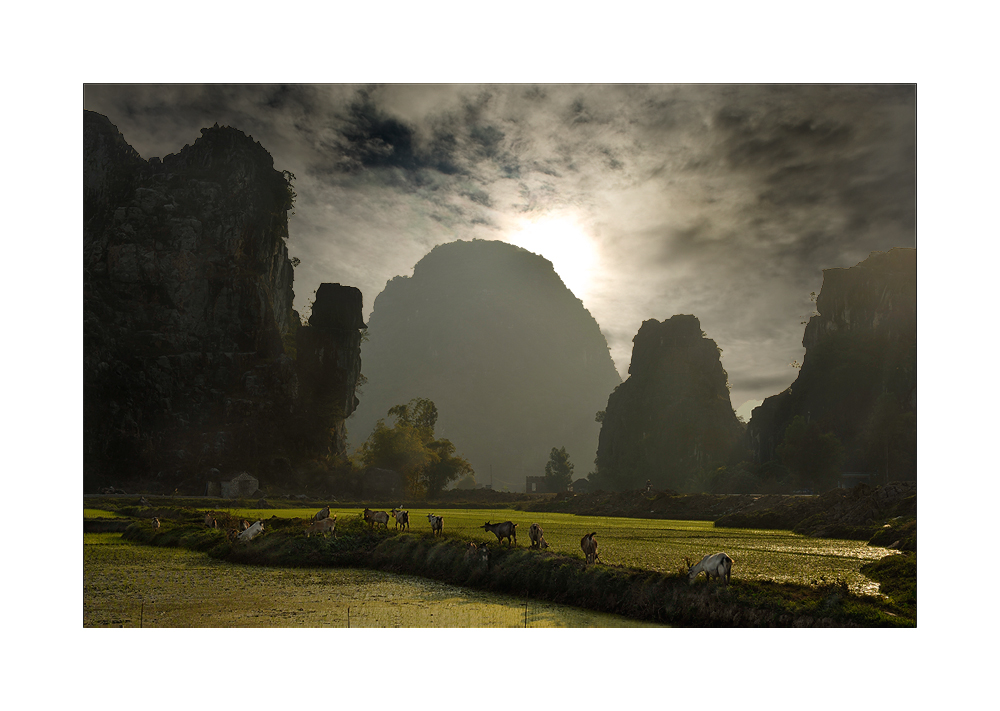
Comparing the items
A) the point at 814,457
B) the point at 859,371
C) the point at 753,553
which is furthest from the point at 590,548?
the point at 859,371

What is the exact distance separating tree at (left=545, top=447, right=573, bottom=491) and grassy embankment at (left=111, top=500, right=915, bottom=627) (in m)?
45.5

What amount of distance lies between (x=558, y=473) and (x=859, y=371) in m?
30.1

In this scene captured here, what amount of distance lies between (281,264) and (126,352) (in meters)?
14.8

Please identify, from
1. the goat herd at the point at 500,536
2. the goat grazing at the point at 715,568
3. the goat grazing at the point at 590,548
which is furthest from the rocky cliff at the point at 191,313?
the goat grazing at the point at 715,568

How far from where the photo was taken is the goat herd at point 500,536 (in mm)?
6035

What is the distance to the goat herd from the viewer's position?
19.8ft

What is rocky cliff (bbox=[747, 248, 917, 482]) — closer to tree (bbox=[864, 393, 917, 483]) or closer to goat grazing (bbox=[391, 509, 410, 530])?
tree (bbox=[864, 393, 917, 483])

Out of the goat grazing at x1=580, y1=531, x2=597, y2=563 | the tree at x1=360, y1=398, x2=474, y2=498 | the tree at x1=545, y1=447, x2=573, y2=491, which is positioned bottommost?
the tree at x1=545, y1=447, x2=573, y2=491

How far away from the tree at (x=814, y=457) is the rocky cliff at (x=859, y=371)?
3.13ft

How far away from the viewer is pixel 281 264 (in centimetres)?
3609

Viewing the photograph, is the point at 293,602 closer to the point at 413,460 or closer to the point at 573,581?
the point at 573,581

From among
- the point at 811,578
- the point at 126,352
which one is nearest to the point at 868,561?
the point at 811,578

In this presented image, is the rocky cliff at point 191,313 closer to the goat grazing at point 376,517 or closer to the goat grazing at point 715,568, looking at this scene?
the goat grazing at point 376,517

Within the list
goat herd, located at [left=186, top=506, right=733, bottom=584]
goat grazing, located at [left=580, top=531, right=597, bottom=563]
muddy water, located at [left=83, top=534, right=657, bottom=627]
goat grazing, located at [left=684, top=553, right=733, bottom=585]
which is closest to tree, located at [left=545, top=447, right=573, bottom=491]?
goat herd, located at [left=186, top=506, right=733, bottom=584]
